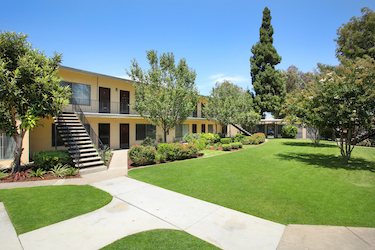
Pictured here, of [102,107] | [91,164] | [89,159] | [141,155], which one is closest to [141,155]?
[141,155]

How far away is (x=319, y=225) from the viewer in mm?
3777

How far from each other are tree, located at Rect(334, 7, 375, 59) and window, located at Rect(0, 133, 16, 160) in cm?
3112

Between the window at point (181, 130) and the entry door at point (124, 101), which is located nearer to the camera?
the entry door at point (124, 101)

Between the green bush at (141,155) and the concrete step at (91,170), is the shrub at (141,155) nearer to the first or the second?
the green bush at (141,155)

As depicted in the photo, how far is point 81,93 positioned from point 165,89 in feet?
22.0

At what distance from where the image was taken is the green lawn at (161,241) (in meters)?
3.07

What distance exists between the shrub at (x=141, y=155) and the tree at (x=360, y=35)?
24.7 metres

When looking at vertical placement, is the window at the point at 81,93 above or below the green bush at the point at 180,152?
above

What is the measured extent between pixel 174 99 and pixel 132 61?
430 centimetres

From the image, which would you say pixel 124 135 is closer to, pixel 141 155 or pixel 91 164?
pixel 141 155

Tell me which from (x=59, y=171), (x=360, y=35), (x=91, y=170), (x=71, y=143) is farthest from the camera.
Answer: (x=360, y=35)

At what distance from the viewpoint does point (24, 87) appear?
23.4 feet

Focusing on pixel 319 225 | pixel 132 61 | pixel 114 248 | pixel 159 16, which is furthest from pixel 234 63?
pixel 114 248

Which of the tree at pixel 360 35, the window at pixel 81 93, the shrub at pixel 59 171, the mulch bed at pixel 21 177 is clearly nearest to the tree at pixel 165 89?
the window at pixel 81 93
